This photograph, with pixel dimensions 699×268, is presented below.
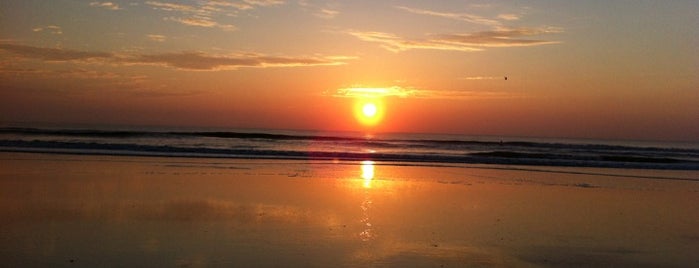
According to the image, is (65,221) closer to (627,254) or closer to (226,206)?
(226,206)

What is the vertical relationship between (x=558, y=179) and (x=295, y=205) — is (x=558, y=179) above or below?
above

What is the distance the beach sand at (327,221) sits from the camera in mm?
7215

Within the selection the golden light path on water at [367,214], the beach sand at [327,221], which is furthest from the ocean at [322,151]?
the beach sand at [327,221]

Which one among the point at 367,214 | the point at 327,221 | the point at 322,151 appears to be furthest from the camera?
the point at 322,151

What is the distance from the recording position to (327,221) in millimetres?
9508

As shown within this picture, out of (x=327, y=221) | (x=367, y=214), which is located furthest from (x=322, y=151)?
(x=327, y=221)

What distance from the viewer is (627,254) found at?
7.92 meters

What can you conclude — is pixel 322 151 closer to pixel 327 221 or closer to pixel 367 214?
pixel 367 214

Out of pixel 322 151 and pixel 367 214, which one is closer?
pixel 367 214

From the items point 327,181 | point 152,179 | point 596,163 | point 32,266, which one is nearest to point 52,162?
point 152,179

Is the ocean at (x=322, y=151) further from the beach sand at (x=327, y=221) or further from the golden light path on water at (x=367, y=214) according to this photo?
the beach sand at (x=327, y=221)

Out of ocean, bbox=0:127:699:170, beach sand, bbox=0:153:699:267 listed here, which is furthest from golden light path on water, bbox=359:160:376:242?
ocean, bbox=0:127:699:170

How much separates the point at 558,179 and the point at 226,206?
38.3 ft

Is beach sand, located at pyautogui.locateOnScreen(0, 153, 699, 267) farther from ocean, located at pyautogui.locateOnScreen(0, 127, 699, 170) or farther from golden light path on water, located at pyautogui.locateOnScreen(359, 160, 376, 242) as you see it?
ocean, located at pyautogui.locateOnScreen(0, 127, 699, 170)
